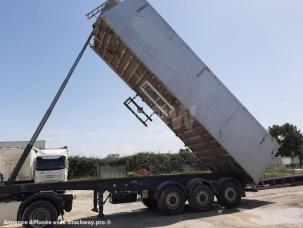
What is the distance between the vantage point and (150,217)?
11.5 meters

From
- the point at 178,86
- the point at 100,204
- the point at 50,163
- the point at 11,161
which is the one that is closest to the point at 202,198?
the point at 100,204

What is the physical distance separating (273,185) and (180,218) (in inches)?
210

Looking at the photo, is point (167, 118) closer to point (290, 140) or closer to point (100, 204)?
point (100, 204)

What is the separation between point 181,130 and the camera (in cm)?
1327

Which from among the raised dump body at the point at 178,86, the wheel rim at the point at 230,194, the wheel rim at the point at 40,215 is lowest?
the wheel rim at the point at 40,215

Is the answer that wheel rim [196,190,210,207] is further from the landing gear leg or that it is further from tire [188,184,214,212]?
the landing gear leg

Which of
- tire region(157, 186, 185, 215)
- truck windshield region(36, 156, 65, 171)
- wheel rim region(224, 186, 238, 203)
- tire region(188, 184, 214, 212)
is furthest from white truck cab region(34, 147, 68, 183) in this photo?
wheel rim region(224, 186, 238, 203)

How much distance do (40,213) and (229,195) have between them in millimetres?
5996

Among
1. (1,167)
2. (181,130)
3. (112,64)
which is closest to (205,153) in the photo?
(181,130)

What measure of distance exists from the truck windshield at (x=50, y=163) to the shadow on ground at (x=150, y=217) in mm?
7981

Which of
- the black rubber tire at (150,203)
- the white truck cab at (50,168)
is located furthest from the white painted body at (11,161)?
the black rubber tire at (150,203)

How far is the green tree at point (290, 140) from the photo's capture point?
212 ft

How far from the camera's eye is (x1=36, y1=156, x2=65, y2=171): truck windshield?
19797mm

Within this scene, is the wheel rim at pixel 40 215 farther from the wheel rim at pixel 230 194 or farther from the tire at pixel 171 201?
the wheel rim at pixel 230 194
